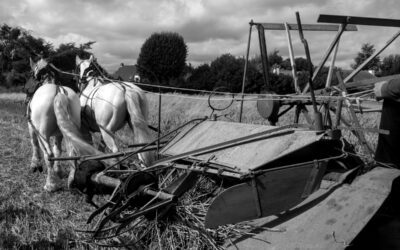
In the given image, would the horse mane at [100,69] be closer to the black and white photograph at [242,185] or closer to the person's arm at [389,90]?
the black and white photograph at [242,185]

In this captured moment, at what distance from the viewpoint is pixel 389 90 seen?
2889 millimetres

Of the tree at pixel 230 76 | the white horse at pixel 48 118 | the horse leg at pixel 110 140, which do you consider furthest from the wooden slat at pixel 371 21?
the tree at pixel 230 76

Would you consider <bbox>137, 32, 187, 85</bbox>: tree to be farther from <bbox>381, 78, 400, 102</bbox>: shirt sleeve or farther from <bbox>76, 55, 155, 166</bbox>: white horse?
<bbox>381, 78, 400, 102</bbox>: shirt sleeve

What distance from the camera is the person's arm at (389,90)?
9.33 ft

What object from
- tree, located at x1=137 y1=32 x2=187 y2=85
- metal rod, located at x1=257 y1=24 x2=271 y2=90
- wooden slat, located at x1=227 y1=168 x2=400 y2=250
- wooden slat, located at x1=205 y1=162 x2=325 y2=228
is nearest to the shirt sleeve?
wooden slat, located at x1=227 y1=168 x2=400 y2=250

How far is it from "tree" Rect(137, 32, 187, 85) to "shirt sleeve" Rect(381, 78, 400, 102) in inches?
1527

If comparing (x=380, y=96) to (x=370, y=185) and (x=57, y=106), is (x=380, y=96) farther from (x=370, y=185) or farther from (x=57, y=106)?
(x=57, y=106)

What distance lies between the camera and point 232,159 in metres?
3.33

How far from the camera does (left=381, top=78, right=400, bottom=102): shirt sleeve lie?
2.84 m

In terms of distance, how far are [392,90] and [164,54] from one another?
1655 inches

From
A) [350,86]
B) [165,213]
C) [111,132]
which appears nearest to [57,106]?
[111,132]

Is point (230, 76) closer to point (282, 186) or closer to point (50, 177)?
point (50, 177)

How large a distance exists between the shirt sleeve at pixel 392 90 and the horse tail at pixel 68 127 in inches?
151

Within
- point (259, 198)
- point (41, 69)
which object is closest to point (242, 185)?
point (259, 198)
